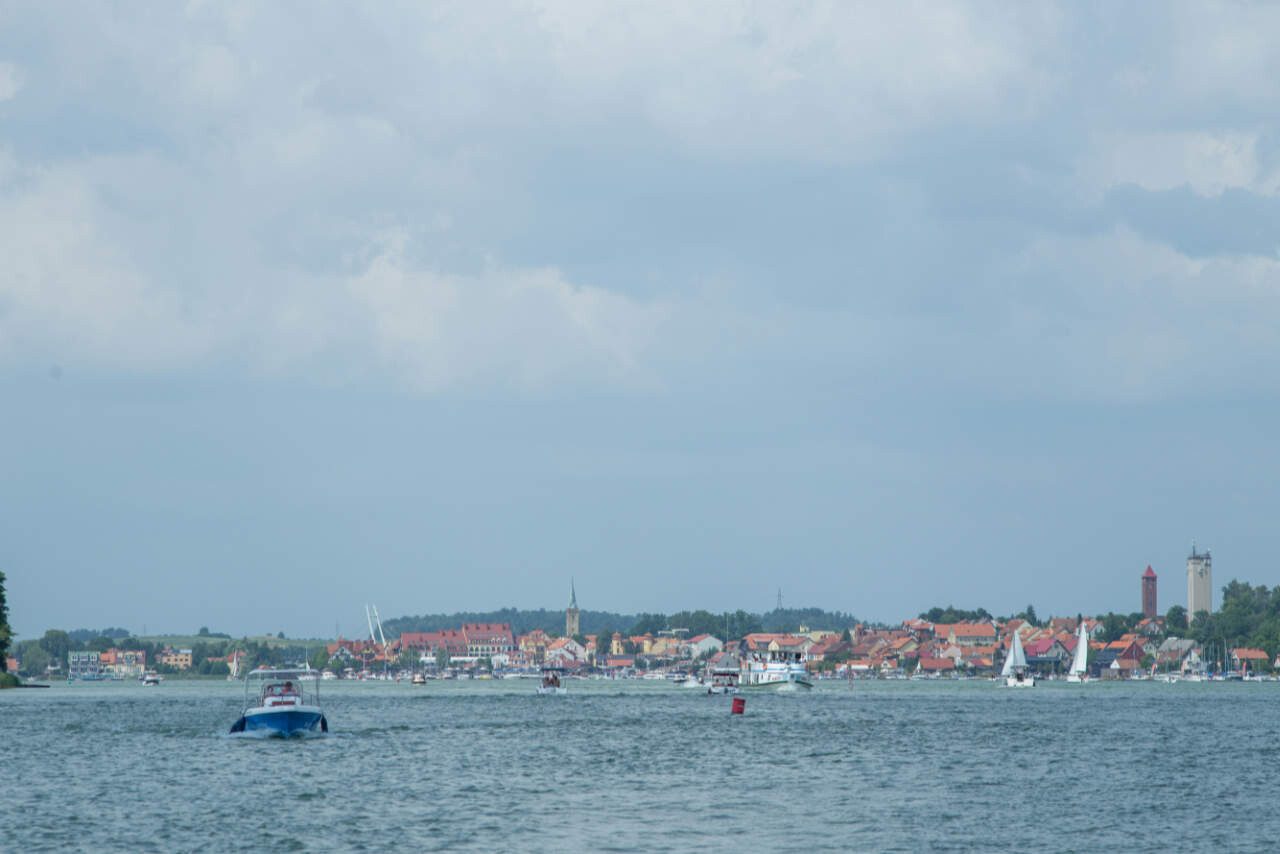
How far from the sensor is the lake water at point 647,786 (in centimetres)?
4481

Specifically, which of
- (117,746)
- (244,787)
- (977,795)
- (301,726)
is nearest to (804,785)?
(977,795)

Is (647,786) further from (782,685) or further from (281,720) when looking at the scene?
(782,685)

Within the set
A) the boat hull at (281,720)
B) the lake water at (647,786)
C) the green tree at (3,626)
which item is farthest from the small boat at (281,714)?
the green tree at (3,626)

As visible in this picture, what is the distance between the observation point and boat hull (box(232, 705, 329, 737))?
265ft

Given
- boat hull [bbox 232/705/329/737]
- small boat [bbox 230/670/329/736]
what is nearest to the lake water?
boat hull [bbox 232/705/329/737]

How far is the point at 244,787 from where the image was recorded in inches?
2304

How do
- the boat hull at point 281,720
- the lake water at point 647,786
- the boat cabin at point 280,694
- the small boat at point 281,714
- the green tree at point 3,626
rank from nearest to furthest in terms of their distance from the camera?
the lake water at point 647,786 → the boat hull at point 281,720 → the small boat at point 281,714 → the boat cabin at point 280,694 → the green tree at point 3,626

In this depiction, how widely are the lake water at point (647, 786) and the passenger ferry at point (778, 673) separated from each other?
81.2 meters

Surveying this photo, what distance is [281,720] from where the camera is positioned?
81.2 metres

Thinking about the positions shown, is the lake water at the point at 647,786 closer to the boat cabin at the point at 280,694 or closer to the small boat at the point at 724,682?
the boat cabin at the point at 280,694

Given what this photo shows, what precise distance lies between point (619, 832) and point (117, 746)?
48.7m

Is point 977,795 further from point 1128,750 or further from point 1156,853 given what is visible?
point 1128,750

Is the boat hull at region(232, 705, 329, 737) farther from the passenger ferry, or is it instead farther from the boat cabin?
the passenger ferry

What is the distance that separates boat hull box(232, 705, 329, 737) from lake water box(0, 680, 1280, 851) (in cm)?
112
